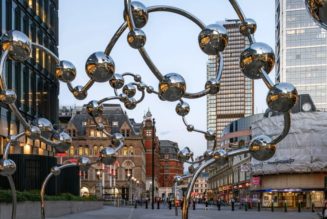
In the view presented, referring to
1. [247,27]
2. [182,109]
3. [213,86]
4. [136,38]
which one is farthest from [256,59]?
[182,109]

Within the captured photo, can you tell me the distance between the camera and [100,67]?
6.89 metres

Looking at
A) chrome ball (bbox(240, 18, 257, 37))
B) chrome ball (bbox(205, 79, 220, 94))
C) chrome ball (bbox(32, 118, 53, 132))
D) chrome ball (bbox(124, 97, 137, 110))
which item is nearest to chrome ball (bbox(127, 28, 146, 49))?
chrome ball (bbox(240, 18, 257, 37))

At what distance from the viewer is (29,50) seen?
907 centimetres

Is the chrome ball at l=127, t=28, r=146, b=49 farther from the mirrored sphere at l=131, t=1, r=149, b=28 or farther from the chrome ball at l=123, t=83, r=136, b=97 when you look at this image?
the chrome ball at l=123, t=83, r=136, b=97

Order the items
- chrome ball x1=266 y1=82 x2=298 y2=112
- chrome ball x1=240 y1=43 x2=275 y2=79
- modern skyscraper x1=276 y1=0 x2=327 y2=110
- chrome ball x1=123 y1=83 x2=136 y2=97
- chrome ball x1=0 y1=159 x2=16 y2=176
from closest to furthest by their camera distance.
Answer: chrome ball x1=266 y1=82 x2=298 y2=112 < chrome ball x1=240 y1=43 x2=275 y2=79 < chrome ball x1=0 y1=159 x2=16 y2=176 < chrome ball x1=123 y1=83 x2=136 y2=97 < modern skyscraper x1=276 y1=0 x2=327 y2=110

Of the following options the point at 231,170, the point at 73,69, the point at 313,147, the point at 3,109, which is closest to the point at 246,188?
the point at 231,170

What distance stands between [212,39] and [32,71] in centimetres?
3816

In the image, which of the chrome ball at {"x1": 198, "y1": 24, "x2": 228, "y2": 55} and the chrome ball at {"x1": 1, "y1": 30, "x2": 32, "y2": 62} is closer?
the chrome ball at {"x1": 198, "y1": 24, "x2": 228, "y2": 55}

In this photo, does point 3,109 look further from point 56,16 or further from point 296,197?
point 296,197

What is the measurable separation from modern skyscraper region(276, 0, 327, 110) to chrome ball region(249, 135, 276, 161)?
142017 mm

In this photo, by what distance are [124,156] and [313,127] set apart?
55.6 m

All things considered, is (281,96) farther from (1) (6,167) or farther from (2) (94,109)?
(2) (94,109)

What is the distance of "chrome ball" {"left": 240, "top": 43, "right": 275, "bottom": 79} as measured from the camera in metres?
6.51

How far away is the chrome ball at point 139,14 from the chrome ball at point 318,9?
3.11m
